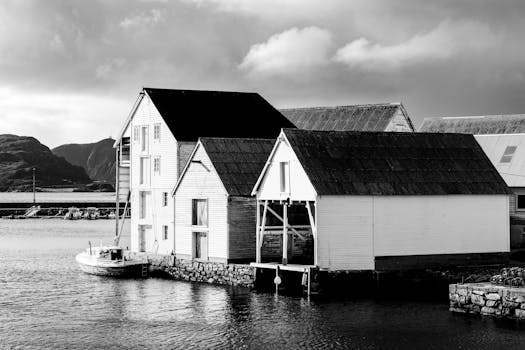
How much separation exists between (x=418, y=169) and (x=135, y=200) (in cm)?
2112

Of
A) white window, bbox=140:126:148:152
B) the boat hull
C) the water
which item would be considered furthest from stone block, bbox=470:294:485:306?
white window, bbox=140:126:148:152

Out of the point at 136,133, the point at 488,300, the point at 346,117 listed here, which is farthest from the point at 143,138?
the point at 488,300

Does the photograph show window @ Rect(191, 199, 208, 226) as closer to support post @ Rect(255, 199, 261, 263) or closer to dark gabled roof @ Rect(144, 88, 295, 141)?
support post @ Rect(255, 199, 261, 263)

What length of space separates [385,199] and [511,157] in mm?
15594

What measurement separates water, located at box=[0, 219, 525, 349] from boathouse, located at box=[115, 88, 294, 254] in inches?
260

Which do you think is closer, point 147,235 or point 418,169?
point 418,169

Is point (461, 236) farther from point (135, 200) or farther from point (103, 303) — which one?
point (135, 200)

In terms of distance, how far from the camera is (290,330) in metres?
40.8

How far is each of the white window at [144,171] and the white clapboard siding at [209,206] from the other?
633 centimetres

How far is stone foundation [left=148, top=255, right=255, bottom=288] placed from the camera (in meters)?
53.4

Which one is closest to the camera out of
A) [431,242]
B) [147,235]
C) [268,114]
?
[431,242]

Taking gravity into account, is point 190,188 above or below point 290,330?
above

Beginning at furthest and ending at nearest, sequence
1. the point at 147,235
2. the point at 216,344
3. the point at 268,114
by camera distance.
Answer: the point at 268,114 → the point at 147,235 → the point at 216,344

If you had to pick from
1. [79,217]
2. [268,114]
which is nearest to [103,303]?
[268,114]
